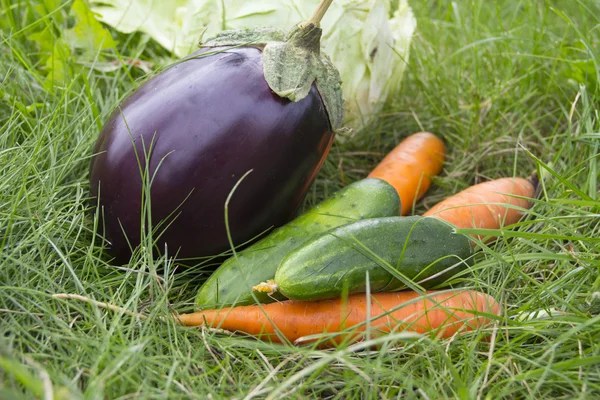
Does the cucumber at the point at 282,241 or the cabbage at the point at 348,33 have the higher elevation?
the cabbage at the point at 348,33

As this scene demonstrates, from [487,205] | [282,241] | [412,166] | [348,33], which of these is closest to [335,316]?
[282,241]

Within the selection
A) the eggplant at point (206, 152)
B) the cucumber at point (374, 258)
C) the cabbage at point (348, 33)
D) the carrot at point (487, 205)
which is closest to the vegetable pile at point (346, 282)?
the cucumber at point (374, 258)

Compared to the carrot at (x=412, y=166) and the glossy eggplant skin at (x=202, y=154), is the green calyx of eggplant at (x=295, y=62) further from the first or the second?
the carrot at (x=412, y=166)

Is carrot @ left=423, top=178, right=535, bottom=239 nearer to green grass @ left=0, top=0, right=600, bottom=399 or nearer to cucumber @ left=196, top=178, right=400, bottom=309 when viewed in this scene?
green grass @ left=0, top=0, right=600, bottom=399

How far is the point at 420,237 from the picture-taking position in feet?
5.83

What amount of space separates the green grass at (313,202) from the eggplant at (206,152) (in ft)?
0.40

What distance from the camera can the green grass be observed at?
4.59 feet

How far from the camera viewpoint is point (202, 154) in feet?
5.84

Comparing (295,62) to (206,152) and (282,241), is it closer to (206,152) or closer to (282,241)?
(206,152)

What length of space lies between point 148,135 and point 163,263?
15.6 inches

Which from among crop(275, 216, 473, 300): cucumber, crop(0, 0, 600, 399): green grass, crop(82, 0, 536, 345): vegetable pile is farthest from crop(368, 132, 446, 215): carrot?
crop(275, 216, 473, 300): cucumber

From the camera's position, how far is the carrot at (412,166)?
7.81ft

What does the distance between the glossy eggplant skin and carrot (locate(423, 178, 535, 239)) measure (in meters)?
0.59

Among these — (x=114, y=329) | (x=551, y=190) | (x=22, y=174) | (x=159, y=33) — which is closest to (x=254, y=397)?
(x=114, y=329)
